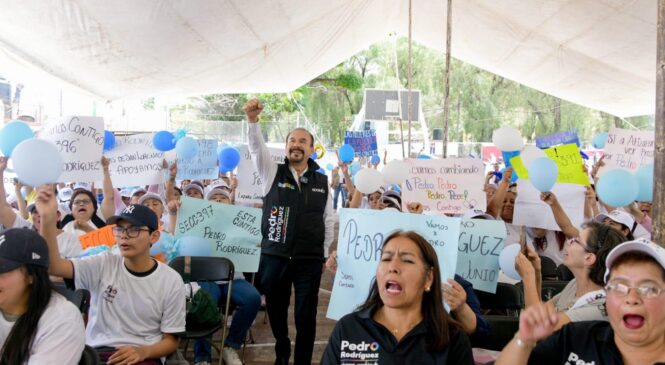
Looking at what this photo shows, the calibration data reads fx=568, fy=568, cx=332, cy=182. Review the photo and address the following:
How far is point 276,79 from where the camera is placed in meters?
13.5

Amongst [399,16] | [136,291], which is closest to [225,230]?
[136,291]

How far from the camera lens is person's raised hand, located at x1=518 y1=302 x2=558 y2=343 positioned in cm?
193

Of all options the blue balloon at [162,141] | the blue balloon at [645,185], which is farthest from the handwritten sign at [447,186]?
the blue balloon at [162,141]

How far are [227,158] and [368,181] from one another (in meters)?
2.70

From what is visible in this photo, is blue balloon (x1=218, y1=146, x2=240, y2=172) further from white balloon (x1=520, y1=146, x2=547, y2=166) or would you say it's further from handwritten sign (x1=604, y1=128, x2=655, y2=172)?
handwritten sign (x1=604, y1=128, x2=655, y2=172)

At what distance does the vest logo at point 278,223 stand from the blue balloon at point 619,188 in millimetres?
2341

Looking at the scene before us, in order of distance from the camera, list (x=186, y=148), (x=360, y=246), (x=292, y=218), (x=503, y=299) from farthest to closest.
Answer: (x=186, y=148) < (x=292, y=218) < (x=503, y=299) < (x=360, y=246)

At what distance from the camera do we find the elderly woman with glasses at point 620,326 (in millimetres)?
1895

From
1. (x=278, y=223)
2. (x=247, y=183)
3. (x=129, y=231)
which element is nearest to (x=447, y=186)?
(x=278, y=223)

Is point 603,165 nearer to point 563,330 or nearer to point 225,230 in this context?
point 225,230

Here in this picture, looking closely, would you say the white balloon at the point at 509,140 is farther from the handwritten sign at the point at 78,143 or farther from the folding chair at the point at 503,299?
the handwritten sign at the point at 78,143

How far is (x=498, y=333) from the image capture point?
311 cm

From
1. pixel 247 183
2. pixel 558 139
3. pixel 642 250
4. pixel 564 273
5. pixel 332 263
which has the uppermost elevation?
pixel 558 139

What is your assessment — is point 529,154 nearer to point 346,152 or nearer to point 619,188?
point 619,188
